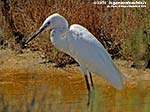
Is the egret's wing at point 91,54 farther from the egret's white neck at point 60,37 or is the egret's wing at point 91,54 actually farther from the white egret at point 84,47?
the egret's white neck at point 60,37

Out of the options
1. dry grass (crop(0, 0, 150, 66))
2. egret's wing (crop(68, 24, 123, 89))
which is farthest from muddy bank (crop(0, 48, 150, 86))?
egret's wing (crop(68, 24, 123, 89))

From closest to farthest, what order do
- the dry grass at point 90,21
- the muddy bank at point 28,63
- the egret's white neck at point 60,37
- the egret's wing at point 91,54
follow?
the egret's wing at point 91,54 < the egret's white neck at point 60,37 < the muddy bank at point 28,63 < the dry grass at point 90,21

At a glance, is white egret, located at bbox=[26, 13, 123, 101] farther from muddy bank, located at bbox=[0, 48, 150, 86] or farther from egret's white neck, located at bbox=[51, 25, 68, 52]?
muddy bank, located at bbox=[0, 48, 150, 86]

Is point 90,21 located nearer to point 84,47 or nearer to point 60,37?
point 60,37

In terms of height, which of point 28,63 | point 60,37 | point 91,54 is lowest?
point 28,63

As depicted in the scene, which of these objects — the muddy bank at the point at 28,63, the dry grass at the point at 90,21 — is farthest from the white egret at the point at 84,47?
the dry grass at the point at 90,21

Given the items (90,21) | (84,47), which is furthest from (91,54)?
(90,21)

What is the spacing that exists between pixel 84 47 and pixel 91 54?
0.18 m

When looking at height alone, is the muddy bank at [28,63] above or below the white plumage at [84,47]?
below

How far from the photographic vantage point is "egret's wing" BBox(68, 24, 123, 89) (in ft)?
29.8

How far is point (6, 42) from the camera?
1384 centimetres

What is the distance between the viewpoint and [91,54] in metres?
9.42

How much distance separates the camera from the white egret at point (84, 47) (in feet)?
29.9

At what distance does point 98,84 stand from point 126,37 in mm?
1456
